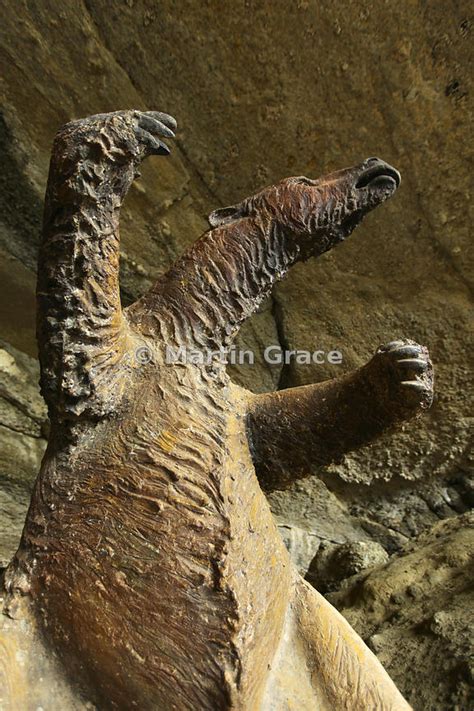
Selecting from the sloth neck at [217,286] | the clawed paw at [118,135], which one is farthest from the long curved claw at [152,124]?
the sloth neck at [217,286]

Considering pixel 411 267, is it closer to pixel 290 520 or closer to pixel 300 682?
pixel 290 520

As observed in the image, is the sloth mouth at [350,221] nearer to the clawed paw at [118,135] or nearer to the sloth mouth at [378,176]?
the sloth mouth at [378,176]

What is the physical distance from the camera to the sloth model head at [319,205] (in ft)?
3.13

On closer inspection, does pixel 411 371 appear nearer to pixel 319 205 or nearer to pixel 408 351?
pixel 408 351

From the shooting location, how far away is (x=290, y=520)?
1.89m

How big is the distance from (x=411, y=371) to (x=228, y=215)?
399 mm

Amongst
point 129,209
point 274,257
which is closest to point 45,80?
point 129,209

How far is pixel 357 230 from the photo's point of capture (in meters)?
1.60

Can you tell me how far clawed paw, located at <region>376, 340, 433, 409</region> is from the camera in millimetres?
884

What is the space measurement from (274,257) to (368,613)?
881 mm

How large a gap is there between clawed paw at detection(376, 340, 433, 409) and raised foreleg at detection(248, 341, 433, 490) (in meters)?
0.03

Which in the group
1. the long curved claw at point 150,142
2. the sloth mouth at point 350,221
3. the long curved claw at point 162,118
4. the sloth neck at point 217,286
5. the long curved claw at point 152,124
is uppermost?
the sloth mouth at point 350,221

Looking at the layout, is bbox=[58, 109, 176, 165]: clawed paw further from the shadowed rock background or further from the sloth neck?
the shadowed rock background

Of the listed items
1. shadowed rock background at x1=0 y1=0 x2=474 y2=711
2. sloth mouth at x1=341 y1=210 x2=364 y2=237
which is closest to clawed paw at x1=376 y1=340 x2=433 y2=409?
sloth mouth at x1=341 y1=210 x2=364 y2=237
